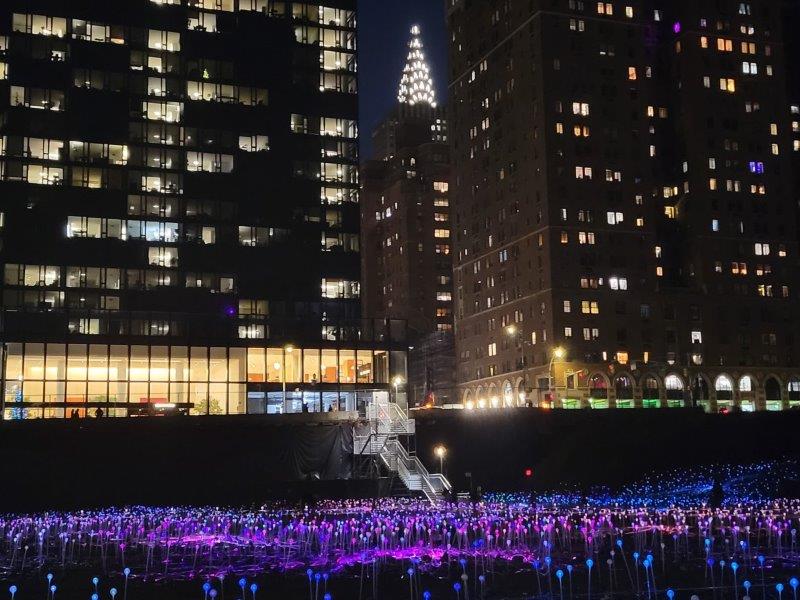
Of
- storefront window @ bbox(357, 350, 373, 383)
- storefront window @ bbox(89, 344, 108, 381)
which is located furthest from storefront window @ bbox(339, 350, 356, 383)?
storefront window @ bbox(89, 344, 108, 381)

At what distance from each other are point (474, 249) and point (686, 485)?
9575cm

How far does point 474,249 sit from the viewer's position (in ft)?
589

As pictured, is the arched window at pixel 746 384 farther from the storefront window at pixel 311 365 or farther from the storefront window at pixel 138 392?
the storefront window at pixel 138 392

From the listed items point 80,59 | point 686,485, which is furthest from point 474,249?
point 686,485

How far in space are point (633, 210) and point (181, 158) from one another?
68.0m

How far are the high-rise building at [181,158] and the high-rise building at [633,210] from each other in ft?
112

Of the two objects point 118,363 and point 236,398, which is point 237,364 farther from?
point 118,363

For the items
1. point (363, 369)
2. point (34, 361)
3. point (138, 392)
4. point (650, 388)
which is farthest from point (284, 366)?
point (650, 388)

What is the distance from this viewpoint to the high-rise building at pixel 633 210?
154250 millimetres

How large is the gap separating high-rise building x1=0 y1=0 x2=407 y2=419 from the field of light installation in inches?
2281

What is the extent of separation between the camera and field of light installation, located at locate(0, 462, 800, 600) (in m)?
36.8

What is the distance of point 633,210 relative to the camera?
523 feet

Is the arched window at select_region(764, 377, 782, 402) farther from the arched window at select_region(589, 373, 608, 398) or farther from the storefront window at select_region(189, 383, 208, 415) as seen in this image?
the storefront window at select_region(189, 383, 208, 415)

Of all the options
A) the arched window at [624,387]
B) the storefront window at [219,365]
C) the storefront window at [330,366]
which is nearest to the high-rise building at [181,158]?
the storefront window at [330,366]
